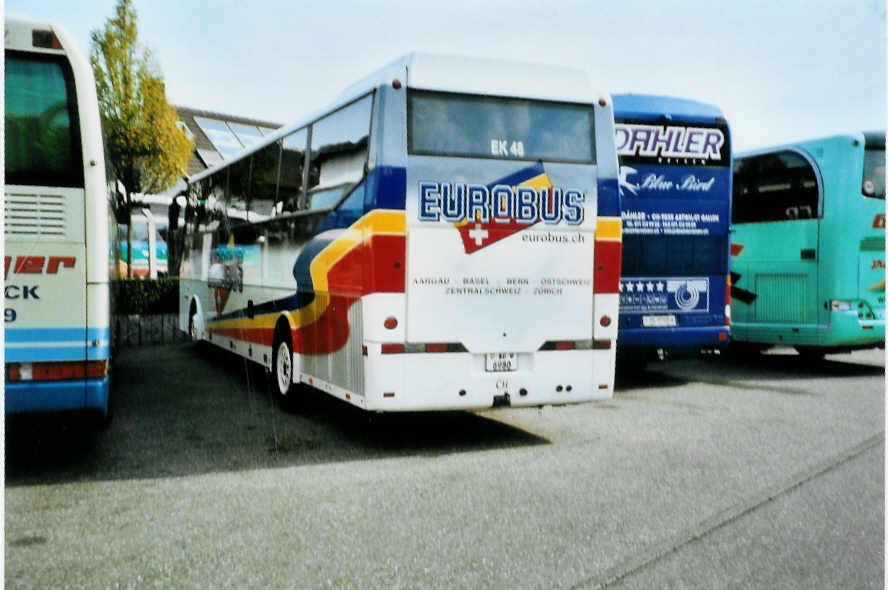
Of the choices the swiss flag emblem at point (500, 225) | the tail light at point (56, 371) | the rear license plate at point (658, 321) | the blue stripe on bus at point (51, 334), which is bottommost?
the tail light at point (56, 371)

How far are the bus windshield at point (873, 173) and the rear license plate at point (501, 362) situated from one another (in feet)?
24.9

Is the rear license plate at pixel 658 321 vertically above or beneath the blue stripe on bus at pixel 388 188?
beneath

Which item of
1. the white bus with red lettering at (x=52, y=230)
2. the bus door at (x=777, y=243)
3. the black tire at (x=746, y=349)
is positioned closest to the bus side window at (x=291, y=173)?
the white bus with red lettering at (x=52, y=230)

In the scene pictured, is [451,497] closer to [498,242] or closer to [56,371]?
[498,242]

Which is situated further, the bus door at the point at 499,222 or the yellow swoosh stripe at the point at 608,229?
the yellow swoosh stripe at the point at 608,229

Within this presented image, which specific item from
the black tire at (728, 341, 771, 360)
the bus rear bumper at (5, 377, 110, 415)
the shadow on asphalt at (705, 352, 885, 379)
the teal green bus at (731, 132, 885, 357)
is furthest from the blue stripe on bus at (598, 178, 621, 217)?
the black tire at (728, 341, 771, 360)

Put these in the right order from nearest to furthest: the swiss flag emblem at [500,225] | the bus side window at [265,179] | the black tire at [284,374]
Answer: the swiss flag emblem at [500,225], the black tire at [284,374], the bus side window at [265,179]

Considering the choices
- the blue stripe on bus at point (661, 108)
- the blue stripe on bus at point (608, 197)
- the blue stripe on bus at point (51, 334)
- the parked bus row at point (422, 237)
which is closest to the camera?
the blue stripe on bus at point (51, 334)

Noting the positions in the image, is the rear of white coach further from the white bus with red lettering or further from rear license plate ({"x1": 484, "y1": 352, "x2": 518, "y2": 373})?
the white bus with red lettering

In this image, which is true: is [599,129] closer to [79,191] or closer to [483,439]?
[483,439]

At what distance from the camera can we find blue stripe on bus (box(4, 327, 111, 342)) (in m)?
6.00

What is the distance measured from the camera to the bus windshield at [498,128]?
7309 millimetres

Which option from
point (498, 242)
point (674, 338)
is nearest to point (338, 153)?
point (498, 242)

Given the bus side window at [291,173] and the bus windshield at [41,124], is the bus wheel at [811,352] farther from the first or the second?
the bus windshield at [41,124]
